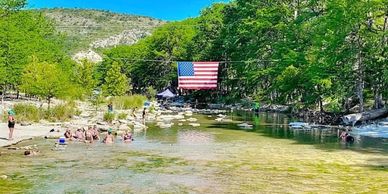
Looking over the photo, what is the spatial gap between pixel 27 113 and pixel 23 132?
272 inches

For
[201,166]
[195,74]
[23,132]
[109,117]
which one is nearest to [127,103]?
[195,74]

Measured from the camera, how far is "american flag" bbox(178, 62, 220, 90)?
47.3 meters

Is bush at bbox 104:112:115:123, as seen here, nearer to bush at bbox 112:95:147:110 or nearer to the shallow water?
the shallow water

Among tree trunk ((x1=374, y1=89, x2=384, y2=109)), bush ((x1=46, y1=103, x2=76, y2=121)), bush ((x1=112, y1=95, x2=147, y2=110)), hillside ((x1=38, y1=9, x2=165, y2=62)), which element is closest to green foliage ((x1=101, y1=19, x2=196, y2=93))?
bush ((x1=112, y1=95, x2=147, y2=110))

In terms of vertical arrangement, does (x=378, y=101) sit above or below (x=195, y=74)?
below

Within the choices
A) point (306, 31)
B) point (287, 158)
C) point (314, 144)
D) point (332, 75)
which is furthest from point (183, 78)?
point (287, 158)

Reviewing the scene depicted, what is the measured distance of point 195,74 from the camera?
156ft

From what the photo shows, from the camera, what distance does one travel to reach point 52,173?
17125 mm

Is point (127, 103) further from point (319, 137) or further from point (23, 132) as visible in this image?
point (319, 137)

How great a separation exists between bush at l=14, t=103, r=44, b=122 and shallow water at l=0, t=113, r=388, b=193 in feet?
31.2

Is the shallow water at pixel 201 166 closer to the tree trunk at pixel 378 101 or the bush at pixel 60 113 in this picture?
the bush at pixel 60 113

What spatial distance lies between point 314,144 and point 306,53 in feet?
85.1

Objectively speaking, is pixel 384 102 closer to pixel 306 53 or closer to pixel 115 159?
pixel 306 53

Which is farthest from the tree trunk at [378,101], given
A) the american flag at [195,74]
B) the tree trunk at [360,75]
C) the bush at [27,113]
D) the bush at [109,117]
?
the bush at [27,113]
